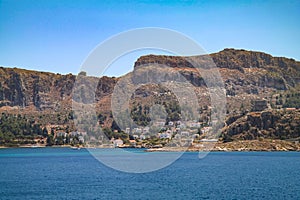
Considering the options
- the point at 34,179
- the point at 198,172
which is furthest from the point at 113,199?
the point at 198,172

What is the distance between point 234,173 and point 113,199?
42.5m

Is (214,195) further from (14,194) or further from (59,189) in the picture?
(14,194)

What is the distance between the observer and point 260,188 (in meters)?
76.0

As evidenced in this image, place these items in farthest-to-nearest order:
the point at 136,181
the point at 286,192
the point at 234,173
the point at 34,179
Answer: the point at 234,173 < the point at 34,179 < the point at 136,181 < the point at 286,192

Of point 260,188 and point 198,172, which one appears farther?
point 198,172

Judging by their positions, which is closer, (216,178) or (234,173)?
(216,178)

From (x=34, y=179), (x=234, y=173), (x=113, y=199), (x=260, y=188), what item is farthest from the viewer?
(x=234, y=173)

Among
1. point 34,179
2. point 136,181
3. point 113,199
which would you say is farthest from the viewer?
point 34,179

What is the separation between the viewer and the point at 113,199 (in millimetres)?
66312

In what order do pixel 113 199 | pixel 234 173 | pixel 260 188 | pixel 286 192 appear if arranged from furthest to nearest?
1. pixel 234 173
2. pixel 260 188
3. pixel 286 192
4. pixel 113 199

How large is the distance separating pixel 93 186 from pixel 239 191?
2566 cm

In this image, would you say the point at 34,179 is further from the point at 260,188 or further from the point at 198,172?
the point at 260,188

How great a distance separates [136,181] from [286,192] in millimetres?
29270

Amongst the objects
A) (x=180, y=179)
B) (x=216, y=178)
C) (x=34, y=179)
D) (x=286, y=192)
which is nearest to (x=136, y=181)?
(x=180, y=179)
